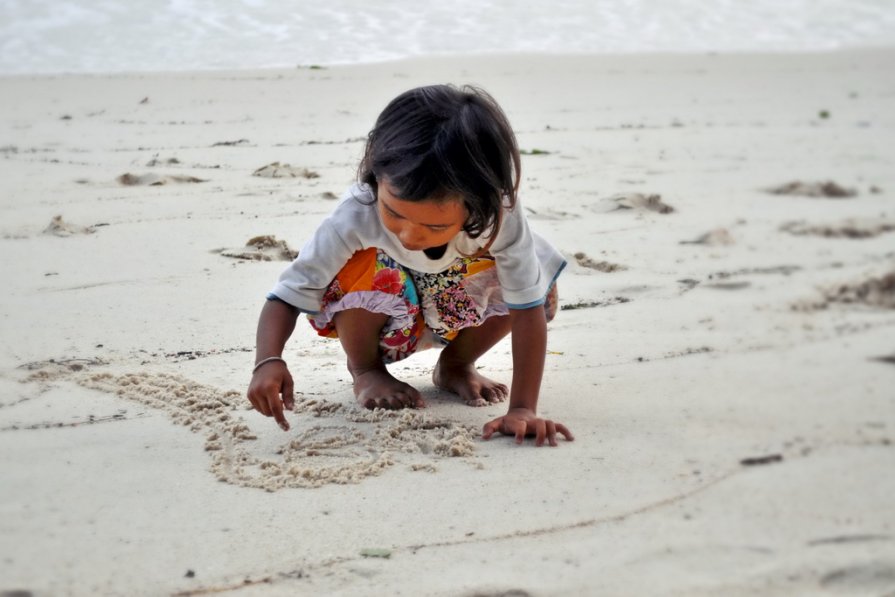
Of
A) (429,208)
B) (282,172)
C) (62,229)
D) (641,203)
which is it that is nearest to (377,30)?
(282,172)

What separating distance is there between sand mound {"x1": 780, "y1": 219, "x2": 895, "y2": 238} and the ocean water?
3.92 metres

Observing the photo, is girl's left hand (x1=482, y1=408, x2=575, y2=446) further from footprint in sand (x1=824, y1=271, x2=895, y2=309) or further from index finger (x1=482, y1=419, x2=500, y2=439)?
footprint in sand (x1=824, y1=271, x2=895, y2=309)

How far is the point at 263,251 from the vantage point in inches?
130

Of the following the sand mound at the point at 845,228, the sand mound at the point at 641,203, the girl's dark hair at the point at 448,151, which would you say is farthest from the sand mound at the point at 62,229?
the sand mound at the point at 845,228

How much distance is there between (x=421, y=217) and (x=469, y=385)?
1.76ft

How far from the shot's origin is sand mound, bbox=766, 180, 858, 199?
4062mm

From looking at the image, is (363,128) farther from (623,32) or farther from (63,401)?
(623,32)

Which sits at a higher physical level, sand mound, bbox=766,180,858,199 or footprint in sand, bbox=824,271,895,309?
sand mound, bbox=766,180,858,199

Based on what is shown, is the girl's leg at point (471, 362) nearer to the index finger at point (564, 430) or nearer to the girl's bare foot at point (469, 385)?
the girl's bare foot at point (469, 385)

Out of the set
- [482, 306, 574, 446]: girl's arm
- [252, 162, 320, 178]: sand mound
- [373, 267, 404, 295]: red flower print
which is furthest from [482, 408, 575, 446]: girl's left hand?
[252, 162, 320, 178]: sand mound

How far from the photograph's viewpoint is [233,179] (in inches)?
163

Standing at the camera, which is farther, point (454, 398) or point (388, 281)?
point (454, 398)

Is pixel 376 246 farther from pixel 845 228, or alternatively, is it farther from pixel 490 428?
pixel 845 228

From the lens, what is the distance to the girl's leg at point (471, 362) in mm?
2303
